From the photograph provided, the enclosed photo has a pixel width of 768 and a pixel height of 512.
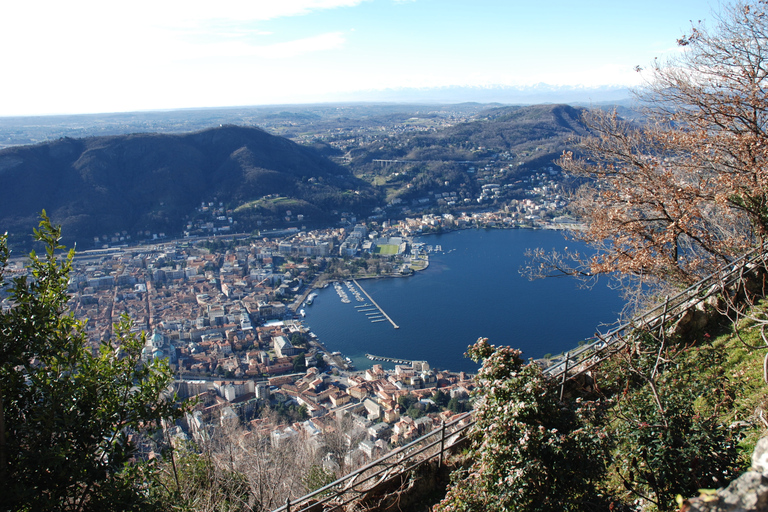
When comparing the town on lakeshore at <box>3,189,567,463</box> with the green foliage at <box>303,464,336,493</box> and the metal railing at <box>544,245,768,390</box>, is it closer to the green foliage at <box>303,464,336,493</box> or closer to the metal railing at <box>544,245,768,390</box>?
the green foliage at <box>303,464,336,493</box>

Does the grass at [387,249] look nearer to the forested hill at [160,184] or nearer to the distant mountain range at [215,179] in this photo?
the distant mountain range at [215,179]

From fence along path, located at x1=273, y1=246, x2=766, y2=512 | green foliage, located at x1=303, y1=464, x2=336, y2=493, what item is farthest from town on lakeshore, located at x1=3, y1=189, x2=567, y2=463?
fence along path, located at x1=273, y1=246, x2=766, y2=512

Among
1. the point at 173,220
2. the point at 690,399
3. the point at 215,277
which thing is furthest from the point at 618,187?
the point at 173,220

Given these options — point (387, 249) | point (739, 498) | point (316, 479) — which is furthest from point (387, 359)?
point (739, 498)

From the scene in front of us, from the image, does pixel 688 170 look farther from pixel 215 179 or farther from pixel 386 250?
pixel 215 179

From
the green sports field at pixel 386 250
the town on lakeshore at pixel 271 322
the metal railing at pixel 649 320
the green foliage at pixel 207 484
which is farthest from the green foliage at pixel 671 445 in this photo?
the green sports field at pixel 386 250

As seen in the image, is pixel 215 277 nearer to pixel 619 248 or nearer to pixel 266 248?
pixel 266 248
